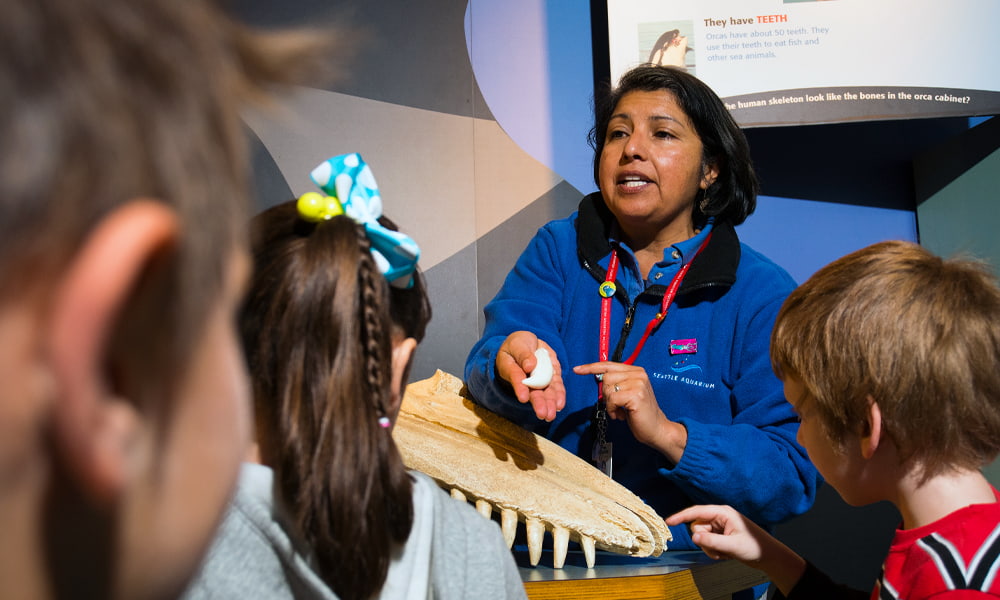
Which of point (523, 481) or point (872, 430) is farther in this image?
point (523, 481)

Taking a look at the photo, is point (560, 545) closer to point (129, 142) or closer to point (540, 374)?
point (540, 374)

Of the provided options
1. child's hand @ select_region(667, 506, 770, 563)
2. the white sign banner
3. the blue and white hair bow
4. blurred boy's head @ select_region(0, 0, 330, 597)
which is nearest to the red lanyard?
child's hand @ select_region(667, 506, 770, 563)

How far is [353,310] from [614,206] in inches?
44.9

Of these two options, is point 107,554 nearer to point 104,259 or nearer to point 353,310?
point 104,259

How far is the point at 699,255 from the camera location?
1891 millimetres

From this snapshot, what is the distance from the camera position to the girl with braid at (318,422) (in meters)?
0.89

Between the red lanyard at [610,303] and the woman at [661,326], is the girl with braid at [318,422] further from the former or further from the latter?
the red lanyard at [610,303]

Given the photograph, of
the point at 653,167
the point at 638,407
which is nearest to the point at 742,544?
the point at 638,407

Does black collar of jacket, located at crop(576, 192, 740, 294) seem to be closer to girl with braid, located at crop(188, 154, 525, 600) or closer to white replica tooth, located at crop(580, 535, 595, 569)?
white replica tooth, located at crop(580, 535, 595, 569)

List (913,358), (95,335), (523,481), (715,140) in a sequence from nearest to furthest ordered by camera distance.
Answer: (95,335)
(913,358)
(523,481)
(715,140)

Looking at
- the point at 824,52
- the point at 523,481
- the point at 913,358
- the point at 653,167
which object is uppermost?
the point at 824,52

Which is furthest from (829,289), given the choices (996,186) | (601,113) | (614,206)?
(996,186)

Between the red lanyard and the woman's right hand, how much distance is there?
0.30 metres

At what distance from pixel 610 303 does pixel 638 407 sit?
1.33ft
